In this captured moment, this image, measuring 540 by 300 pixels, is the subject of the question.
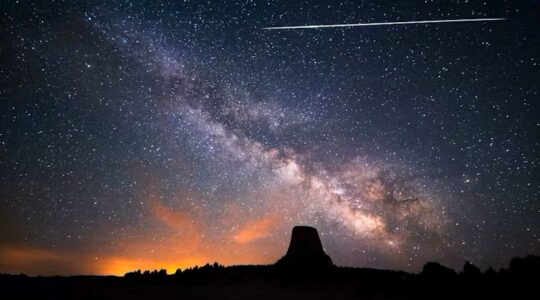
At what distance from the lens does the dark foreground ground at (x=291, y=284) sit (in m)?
19.2

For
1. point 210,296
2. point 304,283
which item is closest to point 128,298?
point 210,296

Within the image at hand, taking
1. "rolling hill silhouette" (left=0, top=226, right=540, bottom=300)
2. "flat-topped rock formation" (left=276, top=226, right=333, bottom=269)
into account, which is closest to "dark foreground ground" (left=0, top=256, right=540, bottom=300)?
"rolling hill silhouette" (left=0, top=226, right=540, bottom=300)

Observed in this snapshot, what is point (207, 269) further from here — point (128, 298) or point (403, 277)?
point (403, 277)

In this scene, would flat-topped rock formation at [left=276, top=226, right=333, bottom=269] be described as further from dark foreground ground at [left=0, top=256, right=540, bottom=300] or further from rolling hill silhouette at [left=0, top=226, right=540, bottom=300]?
dark foreground ground at [left=0, top=256, right=540, bottom=300]

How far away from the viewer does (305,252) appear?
95.8 feet

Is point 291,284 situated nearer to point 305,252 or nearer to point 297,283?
point 297,283

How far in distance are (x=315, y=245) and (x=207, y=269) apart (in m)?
8.58

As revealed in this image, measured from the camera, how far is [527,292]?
58.7ft

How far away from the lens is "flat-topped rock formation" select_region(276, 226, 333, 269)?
2830 centimetres

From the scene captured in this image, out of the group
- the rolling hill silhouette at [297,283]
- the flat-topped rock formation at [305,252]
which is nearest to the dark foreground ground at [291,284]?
the rolling hill silhouette at [297,283]

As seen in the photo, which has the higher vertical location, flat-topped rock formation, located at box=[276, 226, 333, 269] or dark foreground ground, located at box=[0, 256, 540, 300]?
flat-topped rock formation, located at box=[276, 226, 333, 269]

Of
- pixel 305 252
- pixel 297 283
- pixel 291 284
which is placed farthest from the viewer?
pixel 305 252

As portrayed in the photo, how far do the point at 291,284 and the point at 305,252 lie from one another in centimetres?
547

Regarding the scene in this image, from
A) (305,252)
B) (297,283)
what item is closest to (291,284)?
(297,283)
